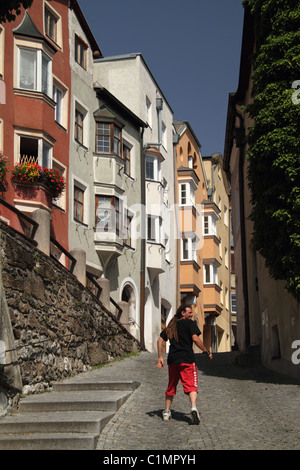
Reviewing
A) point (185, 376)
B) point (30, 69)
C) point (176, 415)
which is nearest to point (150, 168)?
point (30, 69)

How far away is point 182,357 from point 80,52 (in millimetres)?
21228

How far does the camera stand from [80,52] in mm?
30031

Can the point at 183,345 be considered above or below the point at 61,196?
below

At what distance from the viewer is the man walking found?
36.2ft

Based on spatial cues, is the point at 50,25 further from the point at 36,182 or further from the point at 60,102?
the point at 36,182

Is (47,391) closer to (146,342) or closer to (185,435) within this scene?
(185,435)

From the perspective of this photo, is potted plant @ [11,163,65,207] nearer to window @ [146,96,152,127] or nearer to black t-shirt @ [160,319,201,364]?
black t-shirt @ [160,319,201,364]

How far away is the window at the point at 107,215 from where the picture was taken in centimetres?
2942

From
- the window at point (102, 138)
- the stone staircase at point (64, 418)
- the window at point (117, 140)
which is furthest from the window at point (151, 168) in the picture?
the stone staircase at point (64, 418)

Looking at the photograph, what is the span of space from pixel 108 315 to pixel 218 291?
27.0m

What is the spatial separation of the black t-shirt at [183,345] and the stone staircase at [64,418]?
1331mm

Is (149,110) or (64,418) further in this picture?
(149,110)

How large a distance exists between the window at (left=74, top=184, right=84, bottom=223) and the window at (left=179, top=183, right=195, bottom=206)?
13346 mm

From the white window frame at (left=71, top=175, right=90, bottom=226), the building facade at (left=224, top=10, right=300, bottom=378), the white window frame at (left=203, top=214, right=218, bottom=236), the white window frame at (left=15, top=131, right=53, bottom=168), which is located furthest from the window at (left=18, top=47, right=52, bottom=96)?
the white window frame at (left=203, top=214, right=218, bottom=236)
